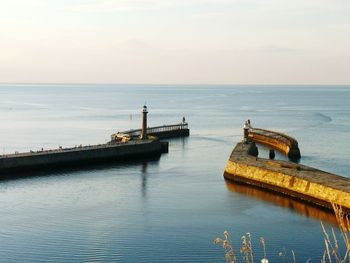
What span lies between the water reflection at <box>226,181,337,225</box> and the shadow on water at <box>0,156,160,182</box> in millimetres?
12139

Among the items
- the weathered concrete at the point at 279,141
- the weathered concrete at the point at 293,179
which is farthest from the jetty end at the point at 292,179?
the weathered concrete at the point at 279,141

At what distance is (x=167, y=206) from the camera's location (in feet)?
125

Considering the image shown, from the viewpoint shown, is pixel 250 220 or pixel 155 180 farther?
pixel 155 180

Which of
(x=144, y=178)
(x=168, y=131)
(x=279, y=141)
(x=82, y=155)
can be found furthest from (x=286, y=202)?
(x=168, y=131)

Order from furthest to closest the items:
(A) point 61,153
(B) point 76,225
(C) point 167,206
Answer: (A) point 61,153 < (C) point 167,206 < (B) point 76,225

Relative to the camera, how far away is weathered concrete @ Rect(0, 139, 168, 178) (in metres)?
50.5

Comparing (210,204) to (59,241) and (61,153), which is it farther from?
(61,153)

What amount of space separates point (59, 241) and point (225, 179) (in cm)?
2308

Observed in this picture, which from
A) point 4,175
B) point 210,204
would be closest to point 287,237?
point 210,204

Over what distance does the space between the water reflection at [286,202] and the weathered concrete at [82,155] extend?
17.1 meters

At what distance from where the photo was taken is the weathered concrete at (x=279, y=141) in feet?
212

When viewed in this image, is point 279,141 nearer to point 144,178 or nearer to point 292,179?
point 144,178

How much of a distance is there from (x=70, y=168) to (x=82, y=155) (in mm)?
2586

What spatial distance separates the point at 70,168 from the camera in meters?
54.8
